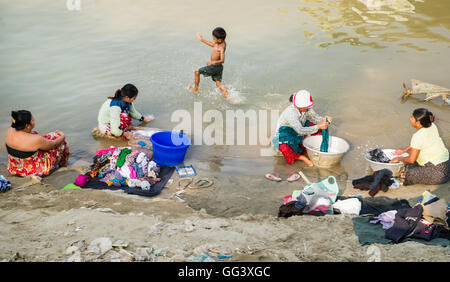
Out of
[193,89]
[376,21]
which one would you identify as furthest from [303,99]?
[376,21]

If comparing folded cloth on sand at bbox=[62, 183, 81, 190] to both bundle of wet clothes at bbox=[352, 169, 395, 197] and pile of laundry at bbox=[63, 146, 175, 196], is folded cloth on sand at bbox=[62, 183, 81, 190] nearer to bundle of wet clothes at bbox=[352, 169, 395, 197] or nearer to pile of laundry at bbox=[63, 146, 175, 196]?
pile of laundry at bbox=[63, 146, 175, 196]

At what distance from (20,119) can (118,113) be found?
1589 millimetres

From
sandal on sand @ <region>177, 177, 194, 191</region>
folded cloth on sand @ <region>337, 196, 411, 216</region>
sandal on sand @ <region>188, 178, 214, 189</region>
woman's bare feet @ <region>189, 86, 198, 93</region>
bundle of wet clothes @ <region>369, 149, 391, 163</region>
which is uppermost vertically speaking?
woman's bare feet @ <region>189, 86, 198, 93</region>

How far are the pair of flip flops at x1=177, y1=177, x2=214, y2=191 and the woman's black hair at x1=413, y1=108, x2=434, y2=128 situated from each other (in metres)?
2.81

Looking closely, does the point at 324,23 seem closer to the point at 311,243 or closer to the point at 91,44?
the point at 91,44

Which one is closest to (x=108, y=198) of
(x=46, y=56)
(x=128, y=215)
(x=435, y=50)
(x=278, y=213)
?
(x=128, y=215)

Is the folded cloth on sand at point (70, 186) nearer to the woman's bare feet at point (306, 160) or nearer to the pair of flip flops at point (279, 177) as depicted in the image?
the pair of flip flops at point (279, 177)

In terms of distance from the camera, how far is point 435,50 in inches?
380

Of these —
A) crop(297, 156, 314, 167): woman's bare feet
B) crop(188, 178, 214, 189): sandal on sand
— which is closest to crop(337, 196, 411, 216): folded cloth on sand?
crop(297, 156, 314, 167): woman's bare feet

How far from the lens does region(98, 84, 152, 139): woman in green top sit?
618 cm

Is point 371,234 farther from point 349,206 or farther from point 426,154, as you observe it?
point 426,154

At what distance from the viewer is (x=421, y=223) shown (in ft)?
12.5

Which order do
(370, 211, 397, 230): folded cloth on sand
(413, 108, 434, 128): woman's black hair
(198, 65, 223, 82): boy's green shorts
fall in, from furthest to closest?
(198, 65, 223, 82): boy's green shorts
(413, 108, 434, 128): woman's black hair
(370, 211, 397, 230): folded cloth on sand

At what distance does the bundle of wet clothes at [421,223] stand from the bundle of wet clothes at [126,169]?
3004 mm
